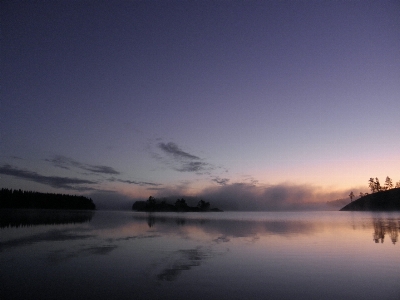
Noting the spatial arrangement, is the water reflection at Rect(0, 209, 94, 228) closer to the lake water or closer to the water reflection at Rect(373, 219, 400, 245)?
the lake water

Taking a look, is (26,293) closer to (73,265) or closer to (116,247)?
(73,265)

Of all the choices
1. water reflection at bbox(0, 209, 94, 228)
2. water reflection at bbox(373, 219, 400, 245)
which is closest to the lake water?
water reflection at bbox(373, 219, 400, 245)

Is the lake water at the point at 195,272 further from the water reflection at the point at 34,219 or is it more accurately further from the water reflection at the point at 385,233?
the water reflection at the point at 34,219

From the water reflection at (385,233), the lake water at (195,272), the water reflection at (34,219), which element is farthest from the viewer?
the water reflection at (34,219)

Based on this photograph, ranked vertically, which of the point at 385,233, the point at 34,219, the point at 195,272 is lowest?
the point at 195,272

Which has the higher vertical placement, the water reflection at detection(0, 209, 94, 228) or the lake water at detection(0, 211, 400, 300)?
the water reflection at detection(0, 209, 94, 228)

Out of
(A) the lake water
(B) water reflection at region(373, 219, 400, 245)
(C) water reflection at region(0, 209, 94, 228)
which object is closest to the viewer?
(A) the lake water

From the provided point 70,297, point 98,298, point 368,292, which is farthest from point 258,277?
point 70,297

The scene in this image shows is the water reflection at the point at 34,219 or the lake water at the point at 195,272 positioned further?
the water reflection at the point at 34,219

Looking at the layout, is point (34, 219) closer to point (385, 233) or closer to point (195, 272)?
point (195, 272)

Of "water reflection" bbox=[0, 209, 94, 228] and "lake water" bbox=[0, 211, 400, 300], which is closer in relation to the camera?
"lake water" bbox=[0, 211, 400, 300]

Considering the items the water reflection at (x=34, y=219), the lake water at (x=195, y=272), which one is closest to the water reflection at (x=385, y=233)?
the lake water at (x=195, y=272)

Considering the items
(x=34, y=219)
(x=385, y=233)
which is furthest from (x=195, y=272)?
(x=34, y=219)

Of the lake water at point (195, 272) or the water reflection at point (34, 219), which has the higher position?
the water reflection at point (34, 219)
